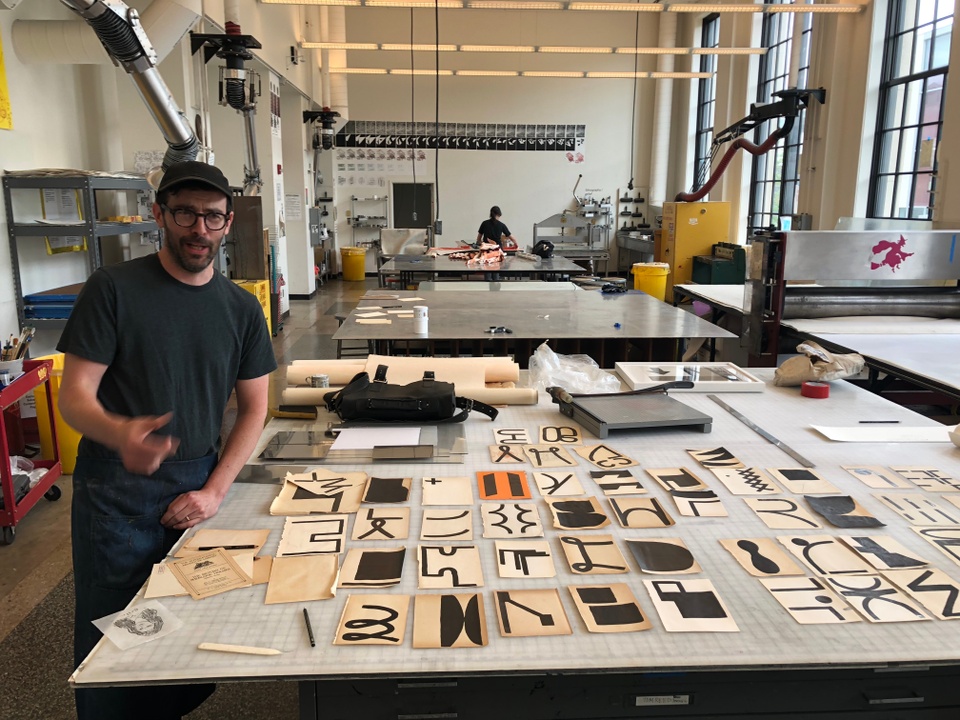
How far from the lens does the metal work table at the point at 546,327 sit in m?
3.67

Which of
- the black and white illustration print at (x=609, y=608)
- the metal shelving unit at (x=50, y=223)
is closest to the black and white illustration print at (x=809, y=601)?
the black and white illustration print at (x=609, y=608)

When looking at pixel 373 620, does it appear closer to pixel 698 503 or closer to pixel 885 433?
pixel 698 503

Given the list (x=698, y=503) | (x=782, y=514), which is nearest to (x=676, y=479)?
(x=698, y=503)

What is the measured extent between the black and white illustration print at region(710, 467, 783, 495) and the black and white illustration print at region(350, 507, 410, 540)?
2.43 ft

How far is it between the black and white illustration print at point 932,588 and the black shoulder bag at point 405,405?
3.76 ft

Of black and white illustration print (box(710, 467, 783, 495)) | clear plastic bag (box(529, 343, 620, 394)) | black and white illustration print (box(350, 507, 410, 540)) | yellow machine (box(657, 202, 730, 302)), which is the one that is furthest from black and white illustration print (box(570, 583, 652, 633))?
yellow machine (box(657, 202, 730, 302))

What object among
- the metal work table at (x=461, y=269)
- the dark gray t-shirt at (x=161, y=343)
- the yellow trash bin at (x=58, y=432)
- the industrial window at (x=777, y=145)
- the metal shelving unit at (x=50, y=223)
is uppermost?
the industrial window at (x=777, y=145)

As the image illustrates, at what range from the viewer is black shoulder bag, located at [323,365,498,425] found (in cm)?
208

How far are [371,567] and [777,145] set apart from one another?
29.6 feet

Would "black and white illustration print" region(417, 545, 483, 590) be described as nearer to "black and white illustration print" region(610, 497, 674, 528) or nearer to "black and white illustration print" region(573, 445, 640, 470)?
"black and white illustration print" region(610, 497, 674, 528)

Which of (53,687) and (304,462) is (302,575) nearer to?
(304,462)

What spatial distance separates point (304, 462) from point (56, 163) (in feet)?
12.0

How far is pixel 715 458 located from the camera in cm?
183

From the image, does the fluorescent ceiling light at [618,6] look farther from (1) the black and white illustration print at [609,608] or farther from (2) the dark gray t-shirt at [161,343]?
(1) the black and white illustration print at [609,608]
